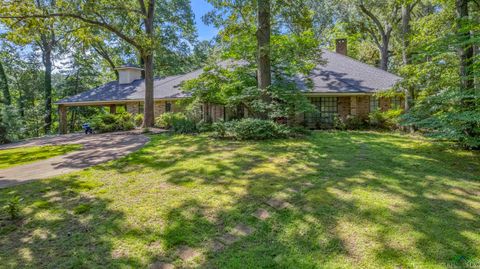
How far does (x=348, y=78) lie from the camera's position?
16297 millimetres

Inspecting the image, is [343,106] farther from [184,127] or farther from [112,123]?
[112,123]

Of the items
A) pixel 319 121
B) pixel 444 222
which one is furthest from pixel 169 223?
pixel 319 121

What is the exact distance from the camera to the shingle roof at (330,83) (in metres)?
15.3

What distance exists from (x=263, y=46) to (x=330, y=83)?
653 centimetres

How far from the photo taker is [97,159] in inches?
314

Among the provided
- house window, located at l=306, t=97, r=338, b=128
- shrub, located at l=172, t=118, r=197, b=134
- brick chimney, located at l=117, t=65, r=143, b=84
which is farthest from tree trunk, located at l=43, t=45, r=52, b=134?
house window, located at l=306, t=97, r=338, b=128

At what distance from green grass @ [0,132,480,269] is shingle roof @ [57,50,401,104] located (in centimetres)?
851

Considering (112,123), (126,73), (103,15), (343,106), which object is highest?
(103,15)

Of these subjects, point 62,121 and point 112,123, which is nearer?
point 112,123

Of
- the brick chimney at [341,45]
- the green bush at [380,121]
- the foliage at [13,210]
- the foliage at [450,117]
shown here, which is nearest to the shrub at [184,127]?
the foliage at [450,117]

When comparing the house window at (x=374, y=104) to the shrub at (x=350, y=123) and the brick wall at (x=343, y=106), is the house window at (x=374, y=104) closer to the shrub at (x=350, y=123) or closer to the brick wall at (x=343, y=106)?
the shrub at (x=350, y=123)

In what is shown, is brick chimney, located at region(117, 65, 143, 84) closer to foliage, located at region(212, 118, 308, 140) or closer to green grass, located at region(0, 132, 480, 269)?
foliage, located at region(212, 118, 308, 140)

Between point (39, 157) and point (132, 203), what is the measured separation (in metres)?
6.43

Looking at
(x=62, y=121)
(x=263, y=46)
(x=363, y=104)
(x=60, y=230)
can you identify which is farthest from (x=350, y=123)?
(x=62, y=121)
